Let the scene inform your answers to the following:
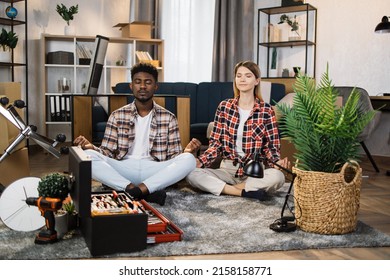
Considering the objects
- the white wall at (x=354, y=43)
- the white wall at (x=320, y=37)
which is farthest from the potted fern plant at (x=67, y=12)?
the white wall at (x=354, y=43)

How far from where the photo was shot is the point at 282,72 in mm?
5664

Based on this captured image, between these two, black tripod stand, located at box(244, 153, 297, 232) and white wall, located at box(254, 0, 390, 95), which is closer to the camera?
black tripod stand, located at box(244, 153, 297, 232)

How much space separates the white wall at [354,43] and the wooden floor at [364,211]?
2.88 feet

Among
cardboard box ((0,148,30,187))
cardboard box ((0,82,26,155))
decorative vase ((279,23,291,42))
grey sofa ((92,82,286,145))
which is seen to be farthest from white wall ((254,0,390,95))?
cardboard box ((0,148,30,187))

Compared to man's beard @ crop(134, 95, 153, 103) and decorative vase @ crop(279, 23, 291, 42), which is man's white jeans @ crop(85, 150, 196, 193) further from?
decorative vase @ crop(279, 23, 291, 42)

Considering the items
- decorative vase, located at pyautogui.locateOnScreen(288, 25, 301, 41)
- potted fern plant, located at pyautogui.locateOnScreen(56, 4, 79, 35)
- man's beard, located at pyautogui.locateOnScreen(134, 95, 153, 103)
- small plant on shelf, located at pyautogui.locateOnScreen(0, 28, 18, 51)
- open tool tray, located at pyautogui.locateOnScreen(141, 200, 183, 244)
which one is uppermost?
potted fern plant, located at pyautogui.locateOnScreen(56, 4, 79, 35)

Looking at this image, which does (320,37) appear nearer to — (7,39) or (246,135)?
(246,135)

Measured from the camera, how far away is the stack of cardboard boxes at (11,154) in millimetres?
3053

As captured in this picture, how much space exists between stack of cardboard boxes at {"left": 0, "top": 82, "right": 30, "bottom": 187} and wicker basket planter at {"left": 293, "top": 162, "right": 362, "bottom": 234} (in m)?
1.81

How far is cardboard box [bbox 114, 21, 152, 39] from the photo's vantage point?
19.3 ft

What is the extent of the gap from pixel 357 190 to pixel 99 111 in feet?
8.71

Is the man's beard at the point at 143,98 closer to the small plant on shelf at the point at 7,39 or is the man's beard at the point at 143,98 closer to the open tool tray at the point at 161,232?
the open tool tray at the point at 161,232

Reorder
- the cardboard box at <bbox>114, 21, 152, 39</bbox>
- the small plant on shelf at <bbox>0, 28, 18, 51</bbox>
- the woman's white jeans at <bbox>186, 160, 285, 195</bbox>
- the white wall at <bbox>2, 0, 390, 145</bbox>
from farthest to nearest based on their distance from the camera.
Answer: the cardboard box at <bbox>114, 21, 152, 39</bbox>, the white wall at <bbox>2, 0, 390, 145</bbox>, the small plant on shelf at <bbox>0, 28, 18, 51</bbox>, the woman's white jeans at <bbox>186, 160, 285, 195</bbox>
